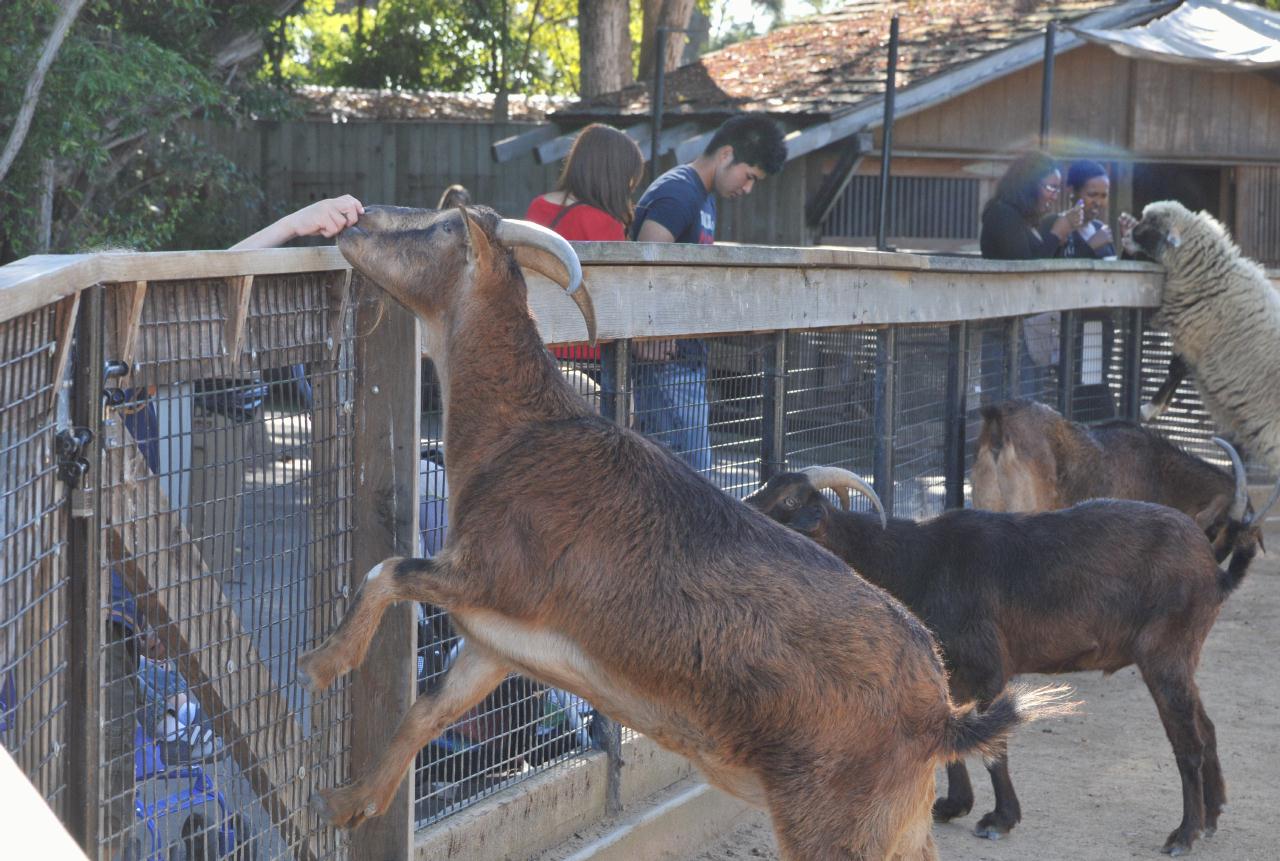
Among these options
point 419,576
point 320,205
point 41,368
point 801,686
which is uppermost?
point 320,205

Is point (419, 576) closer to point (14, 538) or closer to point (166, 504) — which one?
point (166, 504)

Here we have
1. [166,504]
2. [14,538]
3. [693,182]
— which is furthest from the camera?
[693,182]

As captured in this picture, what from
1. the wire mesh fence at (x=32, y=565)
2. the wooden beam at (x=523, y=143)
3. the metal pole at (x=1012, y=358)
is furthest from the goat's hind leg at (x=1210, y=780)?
the wooden beam at (x=523, y=143)

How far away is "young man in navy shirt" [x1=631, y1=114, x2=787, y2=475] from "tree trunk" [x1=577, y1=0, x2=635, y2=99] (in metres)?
13.3

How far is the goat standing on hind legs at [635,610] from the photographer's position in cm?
354

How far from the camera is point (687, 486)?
3.77 metres

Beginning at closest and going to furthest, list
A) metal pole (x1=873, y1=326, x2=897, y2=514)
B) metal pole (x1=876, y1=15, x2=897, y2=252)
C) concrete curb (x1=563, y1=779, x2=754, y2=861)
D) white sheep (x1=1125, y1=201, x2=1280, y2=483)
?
concrete curb (x1=563, y1=779, x2=754, y2=861)
metal pole (x1=873, y1=326, x2=897, y2=514)
white sheep (x1=1125, y1=201, x2=1280, y2=483)
metal pole (x1=876, y1=15, x2=897, y2=252)

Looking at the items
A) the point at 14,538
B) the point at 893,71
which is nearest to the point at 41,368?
the point at 14,538

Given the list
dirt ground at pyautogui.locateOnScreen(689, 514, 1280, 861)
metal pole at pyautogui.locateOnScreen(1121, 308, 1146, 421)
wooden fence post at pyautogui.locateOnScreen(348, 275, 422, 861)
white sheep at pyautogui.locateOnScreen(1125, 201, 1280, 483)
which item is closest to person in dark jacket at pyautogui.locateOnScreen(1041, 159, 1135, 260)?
white sheep at pyautogui.locateOnScreen(1125, 201, 1280, 483)

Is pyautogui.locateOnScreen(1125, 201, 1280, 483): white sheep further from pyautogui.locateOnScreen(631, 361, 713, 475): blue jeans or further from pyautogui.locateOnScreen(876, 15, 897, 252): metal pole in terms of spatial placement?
pyautogui.locateOnScreen(631, 361, 713, 475): blue jeans

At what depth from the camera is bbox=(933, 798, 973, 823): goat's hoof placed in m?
5.84

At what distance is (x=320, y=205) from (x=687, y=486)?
116 centimetres

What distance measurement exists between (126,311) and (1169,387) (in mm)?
8618

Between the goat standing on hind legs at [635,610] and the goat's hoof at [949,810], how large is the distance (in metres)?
2.07
